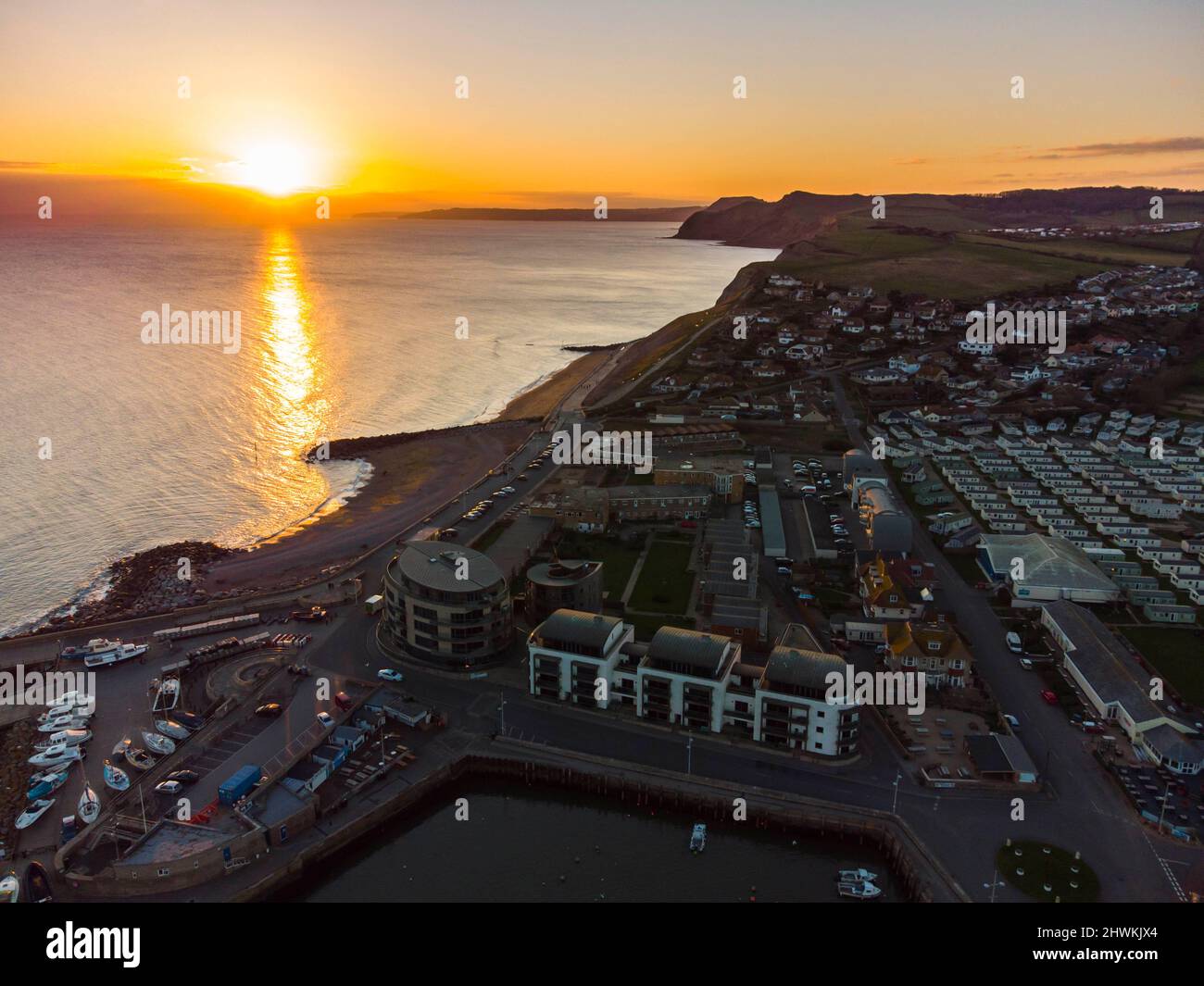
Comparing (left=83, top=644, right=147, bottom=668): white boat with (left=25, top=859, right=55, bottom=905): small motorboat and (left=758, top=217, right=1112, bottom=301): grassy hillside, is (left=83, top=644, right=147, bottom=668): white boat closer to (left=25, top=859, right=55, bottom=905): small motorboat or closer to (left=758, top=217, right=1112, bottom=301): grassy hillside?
(left=25, top=859, right=55, bottom=905): small motorboat

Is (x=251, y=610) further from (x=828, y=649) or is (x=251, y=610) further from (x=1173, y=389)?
(x=1173, y=389)

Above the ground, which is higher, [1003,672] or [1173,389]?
[1173,389]

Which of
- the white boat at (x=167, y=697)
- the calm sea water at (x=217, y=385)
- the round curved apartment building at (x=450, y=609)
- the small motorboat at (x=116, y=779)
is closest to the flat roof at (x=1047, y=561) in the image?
the round curved apartment building at (x=450, y=609)

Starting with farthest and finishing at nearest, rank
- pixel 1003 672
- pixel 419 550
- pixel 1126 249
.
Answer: pixel 1126 249 → pixel 419 550 → pixel 1003 672

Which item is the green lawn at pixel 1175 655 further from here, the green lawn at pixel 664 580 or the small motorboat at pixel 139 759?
the small motorboat at pixel 139 759

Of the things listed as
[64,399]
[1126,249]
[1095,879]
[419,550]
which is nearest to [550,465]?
[419,550]

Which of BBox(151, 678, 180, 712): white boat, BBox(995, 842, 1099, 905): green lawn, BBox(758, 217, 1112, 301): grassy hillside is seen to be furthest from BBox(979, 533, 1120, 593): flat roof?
BBox(758, 217, 1112, 301): grassy hillside
